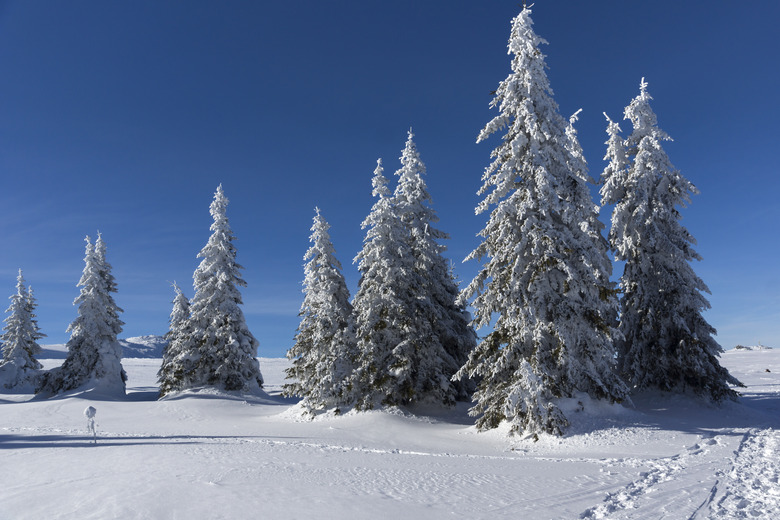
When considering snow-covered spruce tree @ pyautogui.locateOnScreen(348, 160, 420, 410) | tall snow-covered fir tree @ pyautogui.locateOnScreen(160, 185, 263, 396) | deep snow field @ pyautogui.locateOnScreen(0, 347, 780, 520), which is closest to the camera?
deep snow field @ pyautogui.locateOnScreen(0, 347, 780, 520)

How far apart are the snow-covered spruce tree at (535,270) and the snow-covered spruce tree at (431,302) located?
4.71 m

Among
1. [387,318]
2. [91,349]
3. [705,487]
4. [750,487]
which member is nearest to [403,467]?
[705,487]

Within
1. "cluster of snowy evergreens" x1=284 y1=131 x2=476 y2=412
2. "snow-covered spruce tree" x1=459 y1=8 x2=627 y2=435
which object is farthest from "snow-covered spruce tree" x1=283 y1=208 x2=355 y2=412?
"snow-covered spruce tree" x1=459 y1=8 x2=627 y2=435

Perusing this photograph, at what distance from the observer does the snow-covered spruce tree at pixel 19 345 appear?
42281 mm

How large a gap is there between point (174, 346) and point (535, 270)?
29.2 metres

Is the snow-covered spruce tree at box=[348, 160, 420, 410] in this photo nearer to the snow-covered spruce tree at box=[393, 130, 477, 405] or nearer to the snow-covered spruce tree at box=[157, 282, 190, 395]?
the snow-covered spruce tree at box=[393, 130, 477, 405]

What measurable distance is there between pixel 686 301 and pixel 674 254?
93.0 inches

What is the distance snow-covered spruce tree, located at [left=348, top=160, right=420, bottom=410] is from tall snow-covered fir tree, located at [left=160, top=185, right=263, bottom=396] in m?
13.4

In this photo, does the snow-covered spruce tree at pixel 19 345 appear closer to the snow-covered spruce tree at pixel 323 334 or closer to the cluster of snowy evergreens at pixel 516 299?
the cluster of snowy evergreens at pixel 516 299

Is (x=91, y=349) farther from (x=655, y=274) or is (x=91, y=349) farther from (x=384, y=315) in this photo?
(x=655, y=274)

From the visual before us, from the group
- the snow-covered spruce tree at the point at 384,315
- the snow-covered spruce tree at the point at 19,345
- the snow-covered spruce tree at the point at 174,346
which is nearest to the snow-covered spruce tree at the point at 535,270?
the snow-covered spruce tree at the point at 384,315

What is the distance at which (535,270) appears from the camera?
1761 cm

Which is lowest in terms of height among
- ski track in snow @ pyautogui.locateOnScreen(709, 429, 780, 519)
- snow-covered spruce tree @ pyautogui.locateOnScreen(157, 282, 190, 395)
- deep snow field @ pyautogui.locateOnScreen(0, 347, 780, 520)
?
deep snow field @ pyautogui.locateOnScreen(0, 347, 780, 520)

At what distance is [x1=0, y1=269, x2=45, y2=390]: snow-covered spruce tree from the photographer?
139ft
